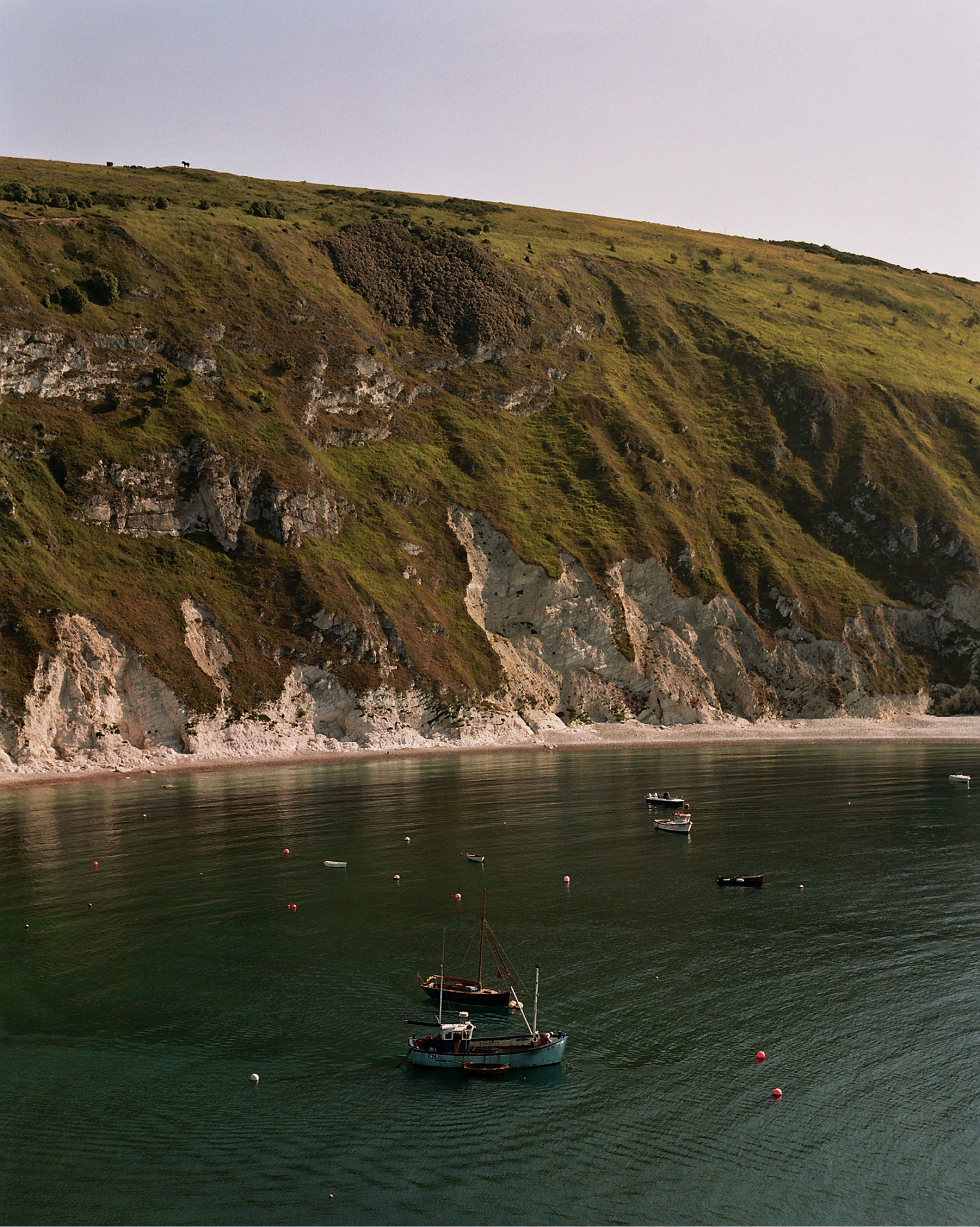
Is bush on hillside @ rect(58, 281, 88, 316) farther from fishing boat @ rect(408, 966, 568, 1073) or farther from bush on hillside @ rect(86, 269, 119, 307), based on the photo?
fishing boat @ rect(408, 966, 568, 1073)

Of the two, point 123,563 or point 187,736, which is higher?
point 123,563

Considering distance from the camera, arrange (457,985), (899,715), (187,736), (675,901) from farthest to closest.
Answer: (899,715) < (187,736) < (675,901) < (457,985)

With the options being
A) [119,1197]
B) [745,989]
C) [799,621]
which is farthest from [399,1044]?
[799,621]

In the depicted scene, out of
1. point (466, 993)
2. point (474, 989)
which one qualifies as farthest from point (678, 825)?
point (466, 993)

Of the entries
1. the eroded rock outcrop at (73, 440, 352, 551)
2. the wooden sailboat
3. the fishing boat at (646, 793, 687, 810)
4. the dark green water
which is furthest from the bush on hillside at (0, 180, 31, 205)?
the wooden sailboat

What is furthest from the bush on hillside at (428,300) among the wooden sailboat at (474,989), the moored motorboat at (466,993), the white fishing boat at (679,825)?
the moored motorboat at (466,993)

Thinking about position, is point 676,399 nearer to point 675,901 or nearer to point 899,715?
point 899,715

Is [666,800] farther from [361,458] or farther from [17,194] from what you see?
[17,194]

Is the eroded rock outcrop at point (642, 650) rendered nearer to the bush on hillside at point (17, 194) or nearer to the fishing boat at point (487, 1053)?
the bush on hillside at point (17, 194)
